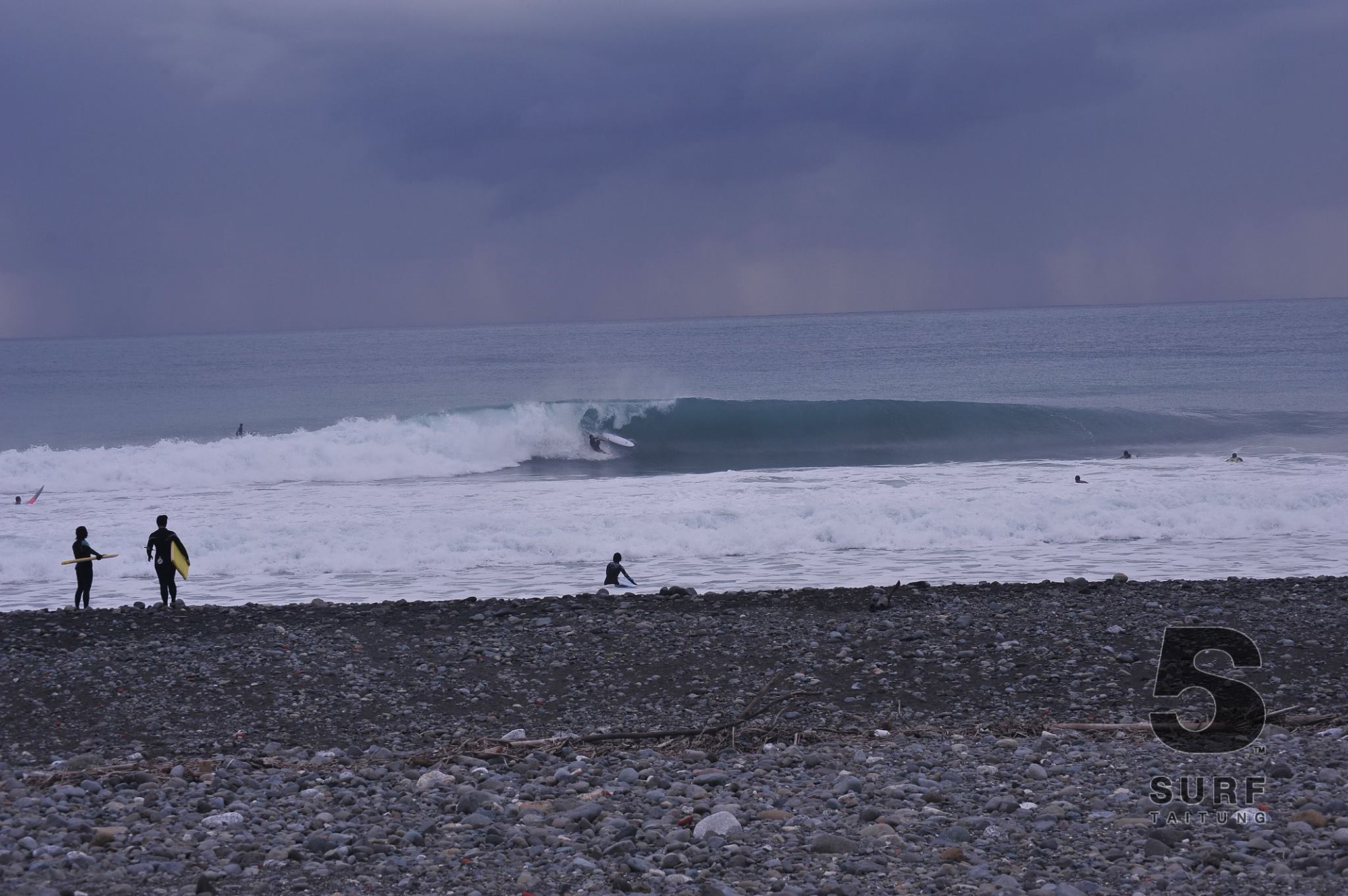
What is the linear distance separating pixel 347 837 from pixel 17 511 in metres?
19.1

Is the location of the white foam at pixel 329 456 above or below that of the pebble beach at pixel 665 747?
above

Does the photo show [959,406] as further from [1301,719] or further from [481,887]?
[481,887]

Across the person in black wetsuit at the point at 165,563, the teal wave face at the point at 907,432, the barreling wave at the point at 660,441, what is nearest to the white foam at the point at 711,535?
the person in black wetsuit at the point at 165,563

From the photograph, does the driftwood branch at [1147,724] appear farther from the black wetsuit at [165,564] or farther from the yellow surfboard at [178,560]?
the yellow surfboard at [178,560]

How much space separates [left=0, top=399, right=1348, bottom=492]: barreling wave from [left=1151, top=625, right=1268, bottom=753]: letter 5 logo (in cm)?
1985

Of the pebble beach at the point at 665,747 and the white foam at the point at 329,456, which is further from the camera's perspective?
the white foam at the point at 329,456

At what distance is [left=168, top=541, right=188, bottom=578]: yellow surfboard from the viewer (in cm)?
1160

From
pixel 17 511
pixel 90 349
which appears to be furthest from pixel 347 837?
pixel 90 349

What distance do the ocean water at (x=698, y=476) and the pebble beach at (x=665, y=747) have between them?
2.98 m

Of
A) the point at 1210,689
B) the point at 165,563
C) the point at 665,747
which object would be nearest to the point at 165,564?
the point at 165,563

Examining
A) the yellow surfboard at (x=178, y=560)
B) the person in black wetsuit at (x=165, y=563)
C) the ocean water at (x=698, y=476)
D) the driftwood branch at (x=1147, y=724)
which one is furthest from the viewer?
the ocean water at (x=698, y=476)

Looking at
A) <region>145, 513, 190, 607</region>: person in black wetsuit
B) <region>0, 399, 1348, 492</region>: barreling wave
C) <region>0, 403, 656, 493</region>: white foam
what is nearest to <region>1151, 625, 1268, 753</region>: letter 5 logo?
<region>145, 513, 190, 607</region>: person in black wetsuit

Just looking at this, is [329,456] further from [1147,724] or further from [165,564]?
[1147,724]

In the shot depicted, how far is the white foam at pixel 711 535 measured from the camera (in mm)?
13469
